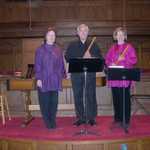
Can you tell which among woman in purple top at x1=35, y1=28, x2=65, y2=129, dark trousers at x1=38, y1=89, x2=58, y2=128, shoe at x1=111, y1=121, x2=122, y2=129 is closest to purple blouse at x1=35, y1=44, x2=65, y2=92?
woman in purple top at x1=35, y1=28, x2=65, y2=129

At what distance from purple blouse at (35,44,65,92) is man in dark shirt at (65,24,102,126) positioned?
316 mm

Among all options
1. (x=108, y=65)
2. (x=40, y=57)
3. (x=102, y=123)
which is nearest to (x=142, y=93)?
(x=102, y=123)

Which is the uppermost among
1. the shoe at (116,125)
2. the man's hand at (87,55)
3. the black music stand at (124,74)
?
the man's hand at (87,55)

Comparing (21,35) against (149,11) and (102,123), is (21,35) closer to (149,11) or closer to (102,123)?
(149,11)

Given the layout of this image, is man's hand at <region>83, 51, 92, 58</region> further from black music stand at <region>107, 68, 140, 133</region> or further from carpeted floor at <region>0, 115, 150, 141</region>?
carpeted floor at <region>0, 115, 150, 141</region>

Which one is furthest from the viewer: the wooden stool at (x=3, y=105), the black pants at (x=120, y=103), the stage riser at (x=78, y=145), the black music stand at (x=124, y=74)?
the wooden stool at (x=3, y=105)

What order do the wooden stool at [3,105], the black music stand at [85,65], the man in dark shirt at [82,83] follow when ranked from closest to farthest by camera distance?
the black music stand at [85,65]
the man in dark shirt at [82,83]
the wooden stool at [3,105]

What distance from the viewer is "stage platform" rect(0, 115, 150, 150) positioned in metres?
6.04

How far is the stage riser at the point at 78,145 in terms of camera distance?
6027mm

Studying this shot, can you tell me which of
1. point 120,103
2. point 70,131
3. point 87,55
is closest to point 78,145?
point 70,131

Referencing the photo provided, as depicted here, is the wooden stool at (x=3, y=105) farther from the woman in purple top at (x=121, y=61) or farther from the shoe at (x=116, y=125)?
the woman in purple top at (x=121, y=61)

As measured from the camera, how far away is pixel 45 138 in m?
6.11

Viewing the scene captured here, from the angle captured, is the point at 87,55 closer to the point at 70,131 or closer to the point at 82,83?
the point at 82,83

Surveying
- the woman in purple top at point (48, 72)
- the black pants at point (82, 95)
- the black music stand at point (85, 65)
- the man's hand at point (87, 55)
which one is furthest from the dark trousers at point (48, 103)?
the man's hand at point (87, 55)
